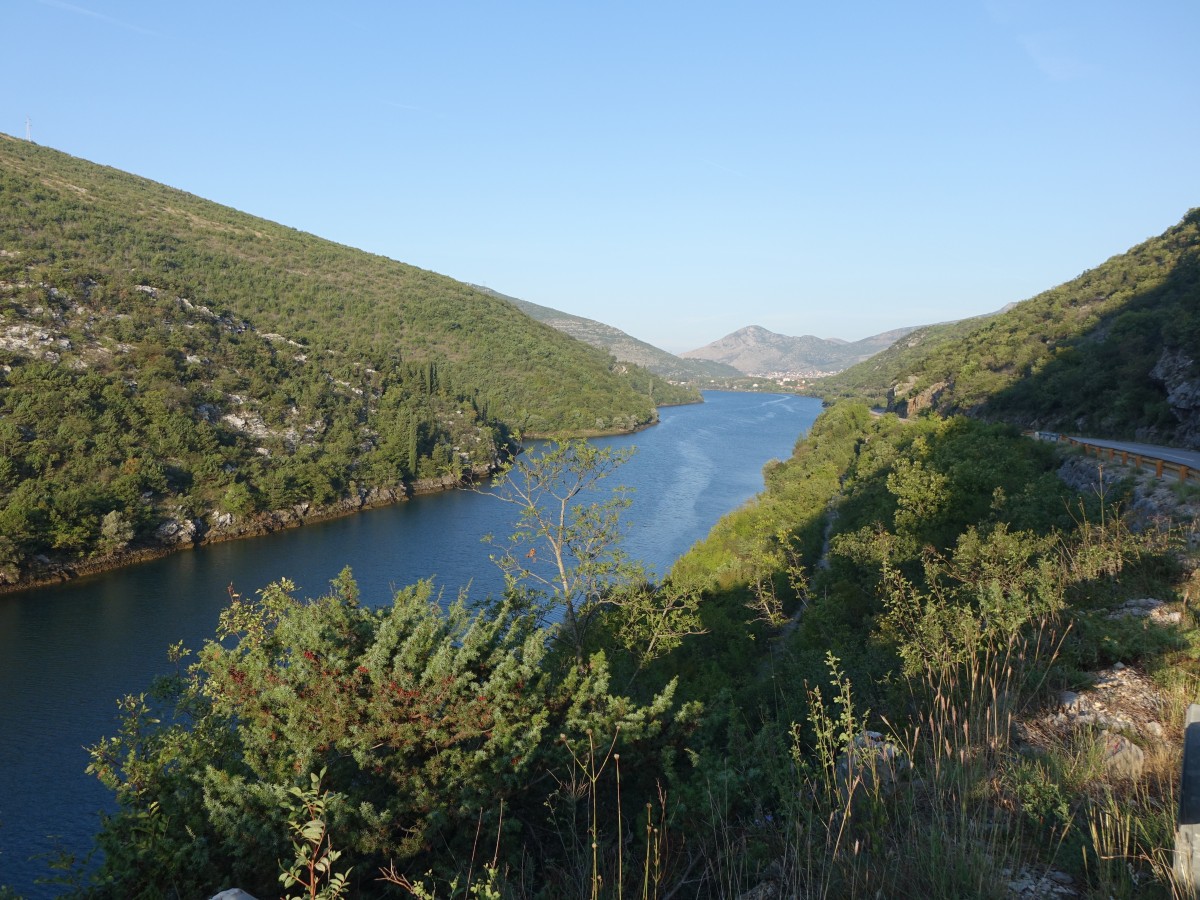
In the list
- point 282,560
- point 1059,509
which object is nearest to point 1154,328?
point 1059,509

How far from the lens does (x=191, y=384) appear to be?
55438mm

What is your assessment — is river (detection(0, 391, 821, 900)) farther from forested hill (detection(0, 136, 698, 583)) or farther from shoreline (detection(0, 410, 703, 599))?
forested hill (detection(0, 136, 698, 583))

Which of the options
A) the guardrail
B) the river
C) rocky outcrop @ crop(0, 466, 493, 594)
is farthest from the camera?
rocky outcrop @ crop(0, 466, 493, 594)

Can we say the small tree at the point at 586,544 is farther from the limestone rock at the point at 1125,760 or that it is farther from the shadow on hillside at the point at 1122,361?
the shadow on hillside at the point at 1122,361

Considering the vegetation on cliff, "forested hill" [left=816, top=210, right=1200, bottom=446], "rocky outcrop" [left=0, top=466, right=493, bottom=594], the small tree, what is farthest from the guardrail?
"rocky outcrop" [left=0, top=466, right=493, bottom=594]

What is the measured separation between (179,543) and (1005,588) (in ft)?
152

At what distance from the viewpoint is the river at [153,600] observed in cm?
1705

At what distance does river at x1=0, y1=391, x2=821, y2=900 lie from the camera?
55.9 feet

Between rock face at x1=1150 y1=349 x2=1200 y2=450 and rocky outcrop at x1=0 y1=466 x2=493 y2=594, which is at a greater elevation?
rock face at x1=1150 y1=349 x2=1200 y2=450

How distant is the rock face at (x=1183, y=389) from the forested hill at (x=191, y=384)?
22.6 m

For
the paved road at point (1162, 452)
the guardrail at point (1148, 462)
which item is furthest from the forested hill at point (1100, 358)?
the guardrail at point (1148, 462)

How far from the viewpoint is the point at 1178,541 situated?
9102mm

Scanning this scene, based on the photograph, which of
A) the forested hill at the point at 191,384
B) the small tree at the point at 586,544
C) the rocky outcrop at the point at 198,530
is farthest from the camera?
the forested hill at the point at 191,384

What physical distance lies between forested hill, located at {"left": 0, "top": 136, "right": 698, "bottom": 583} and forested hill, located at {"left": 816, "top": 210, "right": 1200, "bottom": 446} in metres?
Answer: 24.2
